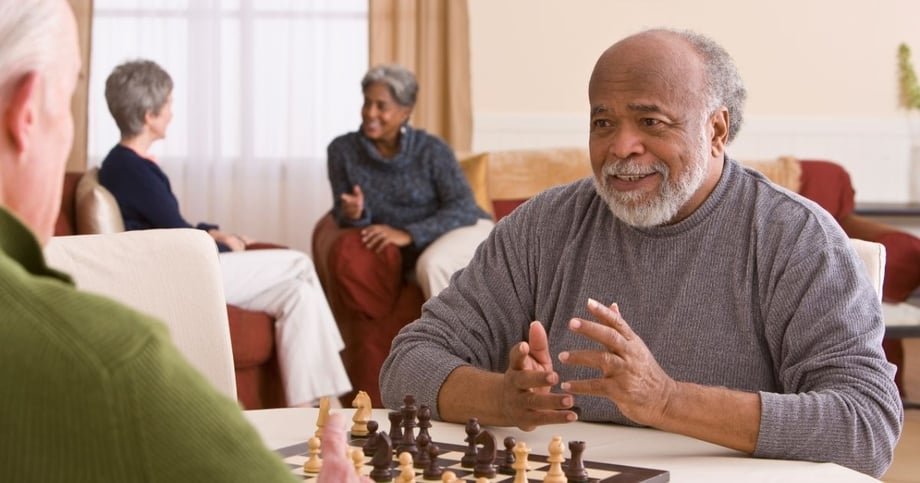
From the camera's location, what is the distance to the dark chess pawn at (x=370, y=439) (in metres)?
1.61

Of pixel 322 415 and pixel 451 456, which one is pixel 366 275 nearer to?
pixel 322 415

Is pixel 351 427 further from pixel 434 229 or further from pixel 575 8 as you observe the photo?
pixel 575 8

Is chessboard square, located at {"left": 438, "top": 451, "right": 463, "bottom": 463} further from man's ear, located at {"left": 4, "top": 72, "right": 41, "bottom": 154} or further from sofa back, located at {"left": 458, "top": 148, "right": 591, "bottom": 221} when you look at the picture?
sofa back, located at {"left": 458, "top": 148, "right": 591, "bottom": 221}

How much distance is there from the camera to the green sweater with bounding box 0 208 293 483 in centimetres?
72

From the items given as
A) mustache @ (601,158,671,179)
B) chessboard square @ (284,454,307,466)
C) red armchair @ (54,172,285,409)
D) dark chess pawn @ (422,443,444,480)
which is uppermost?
mustache @ (601,158,671,179)

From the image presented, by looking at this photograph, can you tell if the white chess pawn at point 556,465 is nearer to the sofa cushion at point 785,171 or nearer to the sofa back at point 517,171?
the sofa back at point 517,171

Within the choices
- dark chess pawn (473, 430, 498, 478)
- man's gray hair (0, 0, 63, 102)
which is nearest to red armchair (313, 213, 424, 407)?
dark chess pawn (473, 430, 498, 478)

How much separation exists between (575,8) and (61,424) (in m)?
5.63

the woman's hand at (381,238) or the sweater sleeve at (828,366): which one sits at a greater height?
the sweater sleeve at (828,366)

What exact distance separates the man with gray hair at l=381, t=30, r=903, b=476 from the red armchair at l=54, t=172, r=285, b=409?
235 cm

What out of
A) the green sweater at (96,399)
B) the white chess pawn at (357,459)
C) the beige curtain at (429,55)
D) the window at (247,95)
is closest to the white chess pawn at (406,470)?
the white chess pawn at (357,459)

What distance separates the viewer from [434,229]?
16.2 ft

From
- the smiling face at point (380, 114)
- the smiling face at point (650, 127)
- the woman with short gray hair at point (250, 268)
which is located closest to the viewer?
the smiling face at point (650, 127)

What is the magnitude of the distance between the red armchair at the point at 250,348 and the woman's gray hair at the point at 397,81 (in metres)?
1.11
